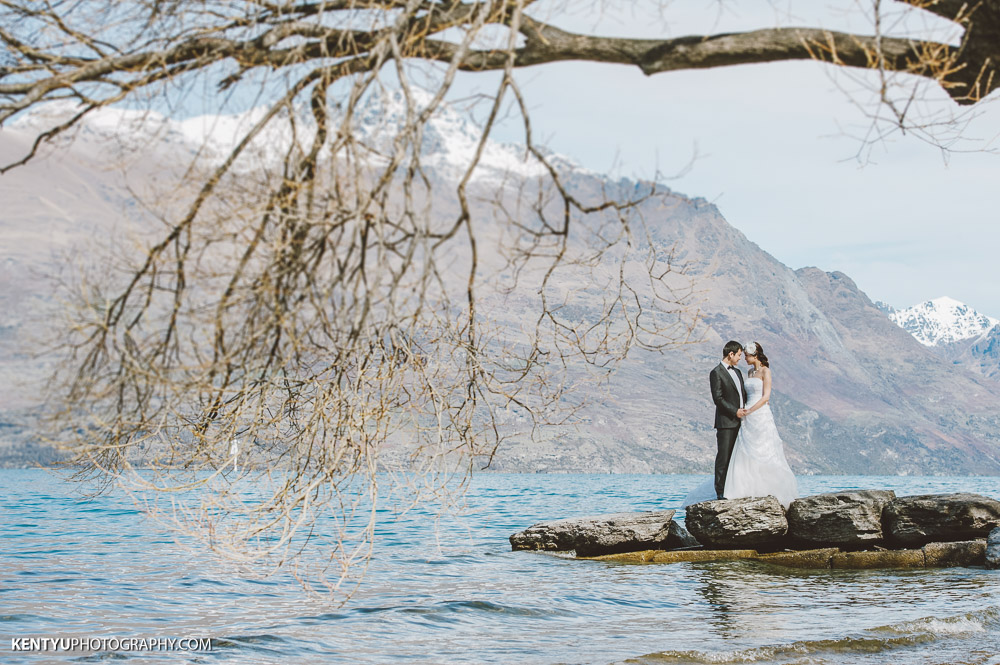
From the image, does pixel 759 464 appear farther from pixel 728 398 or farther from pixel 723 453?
pixel 728 398

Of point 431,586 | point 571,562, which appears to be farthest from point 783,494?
point 431,586

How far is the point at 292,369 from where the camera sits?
6668mm

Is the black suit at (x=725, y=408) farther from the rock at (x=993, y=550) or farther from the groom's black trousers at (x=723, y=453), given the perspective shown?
the rock at (x=993, y=550)

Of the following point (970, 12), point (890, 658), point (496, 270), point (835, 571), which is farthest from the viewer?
point (835, 571)

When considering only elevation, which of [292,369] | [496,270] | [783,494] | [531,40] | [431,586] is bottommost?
[431,586]

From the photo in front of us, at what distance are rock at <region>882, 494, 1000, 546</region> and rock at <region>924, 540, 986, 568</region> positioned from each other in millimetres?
249

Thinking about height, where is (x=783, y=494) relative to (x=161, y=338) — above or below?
below

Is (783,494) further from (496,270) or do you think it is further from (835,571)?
(496,270)

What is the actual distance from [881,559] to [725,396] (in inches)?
147

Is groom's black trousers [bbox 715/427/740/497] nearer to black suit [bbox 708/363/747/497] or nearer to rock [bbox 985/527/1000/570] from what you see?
black suit [bbox 708/363/747/497]

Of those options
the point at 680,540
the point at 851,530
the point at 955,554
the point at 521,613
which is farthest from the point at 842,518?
the point at 521,613

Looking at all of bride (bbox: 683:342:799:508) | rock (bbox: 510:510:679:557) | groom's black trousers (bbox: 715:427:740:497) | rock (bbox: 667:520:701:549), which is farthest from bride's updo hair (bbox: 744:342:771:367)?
rock (bbox: 667:520:701:549)

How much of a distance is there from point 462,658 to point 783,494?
8.21 m

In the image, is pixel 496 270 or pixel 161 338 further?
pixel 496 270
